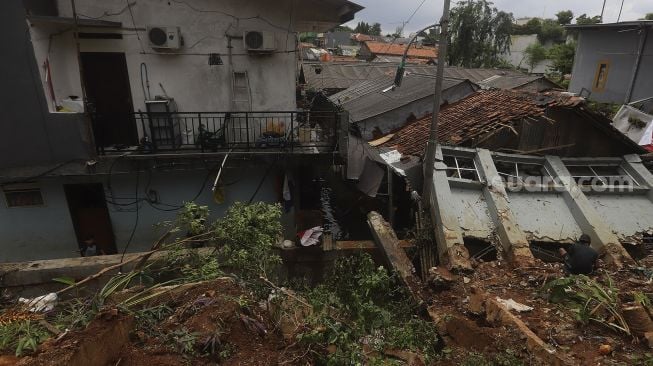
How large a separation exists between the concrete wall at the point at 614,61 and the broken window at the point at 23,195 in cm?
2424

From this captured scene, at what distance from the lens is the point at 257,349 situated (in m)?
4.32

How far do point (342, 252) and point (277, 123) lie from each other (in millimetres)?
3876

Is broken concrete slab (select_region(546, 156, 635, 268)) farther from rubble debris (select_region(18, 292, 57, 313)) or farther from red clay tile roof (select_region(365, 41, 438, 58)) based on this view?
red clay tile roof (select_region(365, 41, 438, 58))

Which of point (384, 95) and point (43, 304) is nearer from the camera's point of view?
point (43, 304)

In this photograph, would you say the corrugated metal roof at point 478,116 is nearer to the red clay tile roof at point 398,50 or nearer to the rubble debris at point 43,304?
the rubble debris at point 43,304

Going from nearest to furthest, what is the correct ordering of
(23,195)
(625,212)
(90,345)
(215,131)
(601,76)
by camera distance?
(90,345), (625,212), (23,195), (215,131), (601,76)

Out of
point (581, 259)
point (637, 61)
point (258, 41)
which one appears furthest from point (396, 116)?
point (637, 61)

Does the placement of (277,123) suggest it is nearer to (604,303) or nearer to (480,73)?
(604,303)

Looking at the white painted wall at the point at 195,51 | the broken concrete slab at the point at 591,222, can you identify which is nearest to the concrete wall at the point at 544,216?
the broken concrete slab at the point at 591,222

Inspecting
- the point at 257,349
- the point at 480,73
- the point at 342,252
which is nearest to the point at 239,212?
the point at 257,349

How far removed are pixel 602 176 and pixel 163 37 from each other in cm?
1125

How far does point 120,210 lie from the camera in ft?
32.0

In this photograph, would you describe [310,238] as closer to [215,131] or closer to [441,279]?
[441,279]

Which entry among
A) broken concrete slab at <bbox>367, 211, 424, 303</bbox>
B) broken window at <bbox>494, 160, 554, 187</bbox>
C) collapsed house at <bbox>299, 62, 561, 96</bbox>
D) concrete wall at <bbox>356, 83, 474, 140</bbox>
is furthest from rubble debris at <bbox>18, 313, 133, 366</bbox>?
collapsed house at <bbox>299, 62, 561, 96</bbox>
